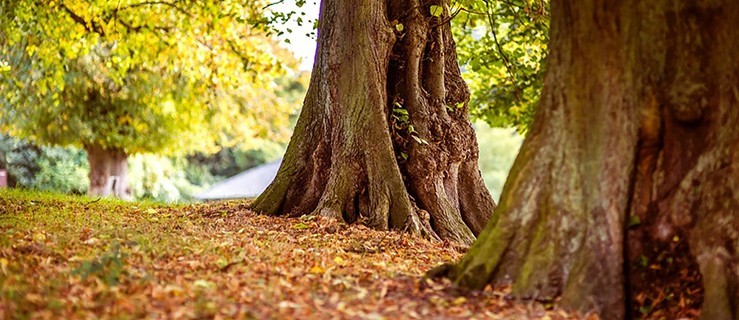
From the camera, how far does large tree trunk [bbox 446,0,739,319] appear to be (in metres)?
5.43

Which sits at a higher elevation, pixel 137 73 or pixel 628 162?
pixel 137 73

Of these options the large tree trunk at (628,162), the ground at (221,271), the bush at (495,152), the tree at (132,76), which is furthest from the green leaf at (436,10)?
the bush at (495,152)

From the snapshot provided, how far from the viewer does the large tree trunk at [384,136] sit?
28.9 ft

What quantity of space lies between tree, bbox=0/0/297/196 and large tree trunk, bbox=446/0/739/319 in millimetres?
6771

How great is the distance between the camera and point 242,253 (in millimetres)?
6617

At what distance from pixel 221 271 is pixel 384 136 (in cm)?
350

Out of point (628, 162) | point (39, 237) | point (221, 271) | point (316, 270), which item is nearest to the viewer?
point (628, 162)

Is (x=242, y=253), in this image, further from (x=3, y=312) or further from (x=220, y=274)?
(x=3, y=312)

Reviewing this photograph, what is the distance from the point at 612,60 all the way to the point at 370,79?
403 centimetres

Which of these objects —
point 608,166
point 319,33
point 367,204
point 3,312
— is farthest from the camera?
point 319,33

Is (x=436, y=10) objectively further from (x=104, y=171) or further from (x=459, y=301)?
(x=104, y=171)

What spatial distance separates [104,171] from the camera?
77.7 ft

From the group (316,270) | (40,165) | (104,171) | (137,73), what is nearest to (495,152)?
(40,165)

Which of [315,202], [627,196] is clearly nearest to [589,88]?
[627,196]
